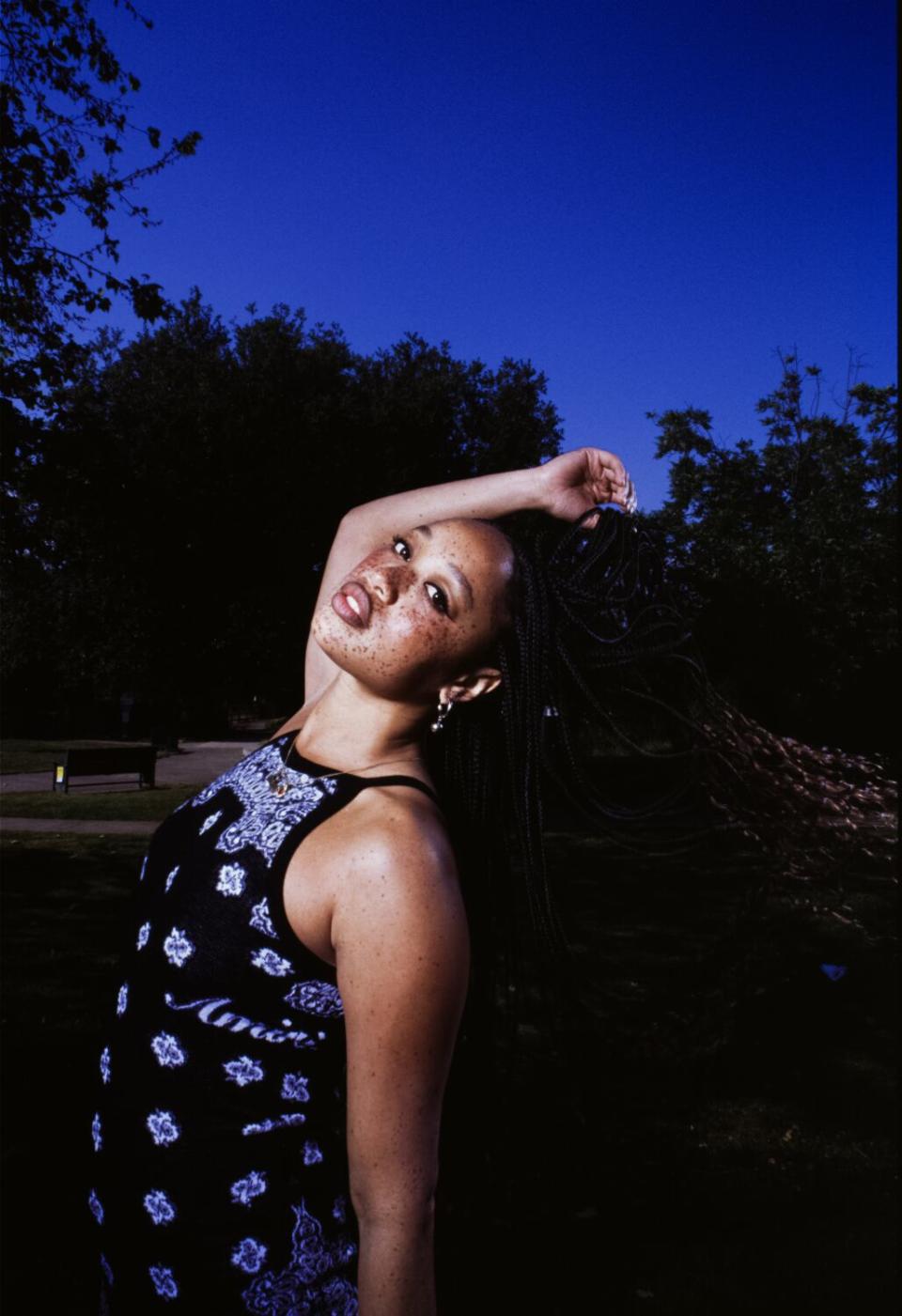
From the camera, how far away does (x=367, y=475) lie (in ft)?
65.2

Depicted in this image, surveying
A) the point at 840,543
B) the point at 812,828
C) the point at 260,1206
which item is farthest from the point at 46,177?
the point at 840,543

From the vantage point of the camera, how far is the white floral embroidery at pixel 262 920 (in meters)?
1.58

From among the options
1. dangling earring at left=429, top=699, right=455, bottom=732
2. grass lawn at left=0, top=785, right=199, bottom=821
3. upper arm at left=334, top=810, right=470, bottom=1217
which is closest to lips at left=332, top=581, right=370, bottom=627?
dangling earring at left=429, top=699, right=455, bottom=732

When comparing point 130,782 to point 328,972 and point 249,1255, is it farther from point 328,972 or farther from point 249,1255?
point 328,972

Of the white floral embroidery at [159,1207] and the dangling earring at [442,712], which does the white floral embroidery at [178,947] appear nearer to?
the white floral embroidery at [159,1207]

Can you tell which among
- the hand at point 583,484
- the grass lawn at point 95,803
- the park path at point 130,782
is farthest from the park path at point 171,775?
the hand at point 583,484

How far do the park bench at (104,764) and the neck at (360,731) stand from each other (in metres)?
16.6

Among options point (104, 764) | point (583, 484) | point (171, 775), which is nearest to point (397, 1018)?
point (583, 484)

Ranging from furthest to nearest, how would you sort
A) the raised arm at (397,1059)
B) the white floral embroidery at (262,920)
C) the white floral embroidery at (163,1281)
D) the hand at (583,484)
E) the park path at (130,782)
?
the park path at (130,782) < the hand at (583,484) < the white floral embroidery at (163,1281) < the white floral embroidery at (262,920) < the raised arm at (397,1059)

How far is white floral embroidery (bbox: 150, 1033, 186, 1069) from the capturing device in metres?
1.66

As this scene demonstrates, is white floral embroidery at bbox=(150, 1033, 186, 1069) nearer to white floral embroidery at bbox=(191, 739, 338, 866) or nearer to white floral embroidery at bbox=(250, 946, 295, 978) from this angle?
white floral embroidery at bbox=(250, 946, 295, 978)

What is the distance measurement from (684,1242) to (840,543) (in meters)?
16.7

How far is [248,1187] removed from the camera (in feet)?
5.36

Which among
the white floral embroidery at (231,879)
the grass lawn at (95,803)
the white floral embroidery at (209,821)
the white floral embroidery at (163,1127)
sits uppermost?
the white floral embroidery at (209,821)
